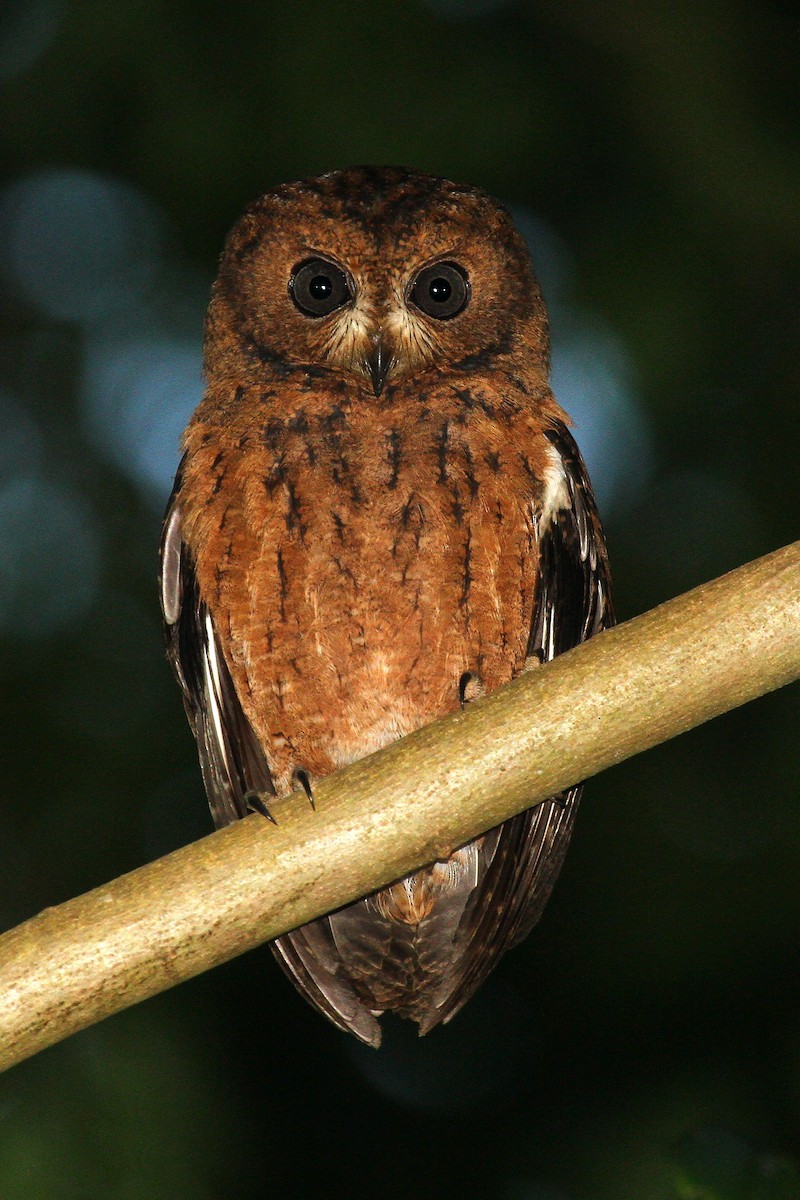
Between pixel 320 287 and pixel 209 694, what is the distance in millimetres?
1263

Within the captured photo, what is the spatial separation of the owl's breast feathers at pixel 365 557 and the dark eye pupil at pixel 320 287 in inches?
16.6

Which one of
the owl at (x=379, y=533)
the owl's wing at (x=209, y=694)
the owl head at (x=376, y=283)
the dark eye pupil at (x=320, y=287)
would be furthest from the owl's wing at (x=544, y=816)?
the dark eye pupil at (x=320, y=287)

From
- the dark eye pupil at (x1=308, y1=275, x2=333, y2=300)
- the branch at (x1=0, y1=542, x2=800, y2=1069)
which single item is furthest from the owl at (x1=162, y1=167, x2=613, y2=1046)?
the branch at (x1=0, y1=542, x2=800, y2=1069)

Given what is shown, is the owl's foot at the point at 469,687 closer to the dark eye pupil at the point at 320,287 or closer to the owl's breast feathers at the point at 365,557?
the owl's breast feathers at the point at 365,557

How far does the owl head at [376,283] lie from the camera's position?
3658 millimetres

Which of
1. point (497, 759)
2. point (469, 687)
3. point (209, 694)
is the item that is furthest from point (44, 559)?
point (497, 759)

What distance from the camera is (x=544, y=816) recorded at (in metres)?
3.49

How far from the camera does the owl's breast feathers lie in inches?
129

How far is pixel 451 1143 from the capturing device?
486cm

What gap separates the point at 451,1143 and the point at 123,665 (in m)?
2.34

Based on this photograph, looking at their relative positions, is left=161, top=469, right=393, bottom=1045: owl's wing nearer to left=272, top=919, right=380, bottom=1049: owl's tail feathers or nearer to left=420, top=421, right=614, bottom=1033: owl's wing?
left=272, top=919, right=380, bottom=1049: owl's tail feathers

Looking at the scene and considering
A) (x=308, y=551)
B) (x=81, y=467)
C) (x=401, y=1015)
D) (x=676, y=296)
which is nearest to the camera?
(x=308, y=551)

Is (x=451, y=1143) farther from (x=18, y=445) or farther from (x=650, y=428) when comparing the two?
(x=18, y=445)

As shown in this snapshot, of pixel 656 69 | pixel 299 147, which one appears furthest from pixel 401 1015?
pixel 656 69
